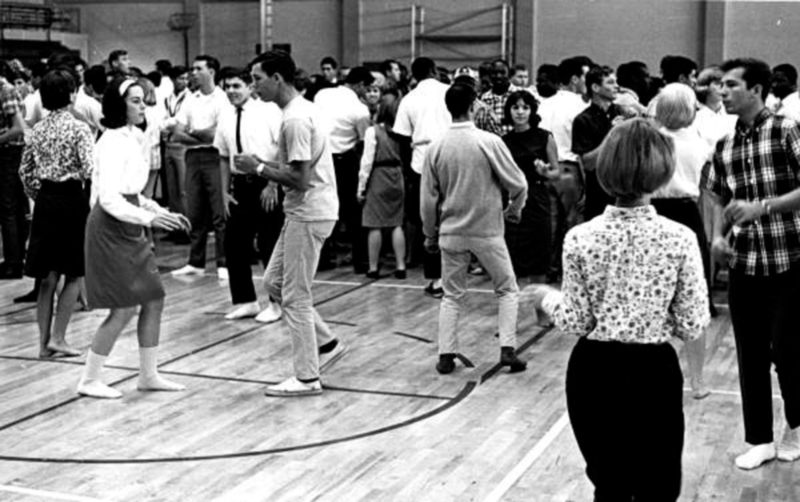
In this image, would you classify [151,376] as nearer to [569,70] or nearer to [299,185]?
[299,185]

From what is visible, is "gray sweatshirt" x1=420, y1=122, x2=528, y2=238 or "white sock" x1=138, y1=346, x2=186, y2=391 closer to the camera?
"white sock" x1=138, y1=346, x2=186, y2=391

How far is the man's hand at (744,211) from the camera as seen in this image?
4570mm

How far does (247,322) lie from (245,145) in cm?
122

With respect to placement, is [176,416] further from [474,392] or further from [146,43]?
[146,43]

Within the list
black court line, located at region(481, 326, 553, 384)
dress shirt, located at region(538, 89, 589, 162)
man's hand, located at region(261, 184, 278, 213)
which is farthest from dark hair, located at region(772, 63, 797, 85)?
man's hand, located at region(261, 184, 278, 213)

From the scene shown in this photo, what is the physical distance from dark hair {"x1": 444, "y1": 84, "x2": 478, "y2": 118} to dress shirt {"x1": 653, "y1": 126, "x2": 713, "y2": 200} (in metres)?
1.05

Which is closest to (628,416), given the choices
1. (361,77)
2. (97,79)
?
(361,77)

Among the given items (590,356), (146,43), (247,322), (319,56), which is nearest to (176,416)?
(247,322)

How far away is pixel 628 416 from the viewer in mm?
3598

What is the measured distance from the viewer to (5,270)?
34.2 feet

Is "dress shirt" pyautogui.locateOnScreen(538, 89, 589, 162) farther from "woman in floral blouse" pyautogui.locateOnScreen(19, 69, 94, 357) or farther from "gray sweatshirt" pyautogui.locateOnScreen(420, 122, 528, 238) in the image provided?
"woman in floral blouse" pyautogui.locateOnScreen(19, 69, 94, 357)

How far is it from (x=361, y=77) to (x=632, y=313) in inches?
323

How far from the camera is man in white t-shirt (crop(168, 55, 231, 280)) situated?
10.2 meters

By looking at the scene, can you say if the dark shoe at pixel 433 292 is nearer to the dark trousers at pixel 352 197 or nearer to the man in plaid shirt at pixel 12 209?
the dark trousers at pixel 352 197
